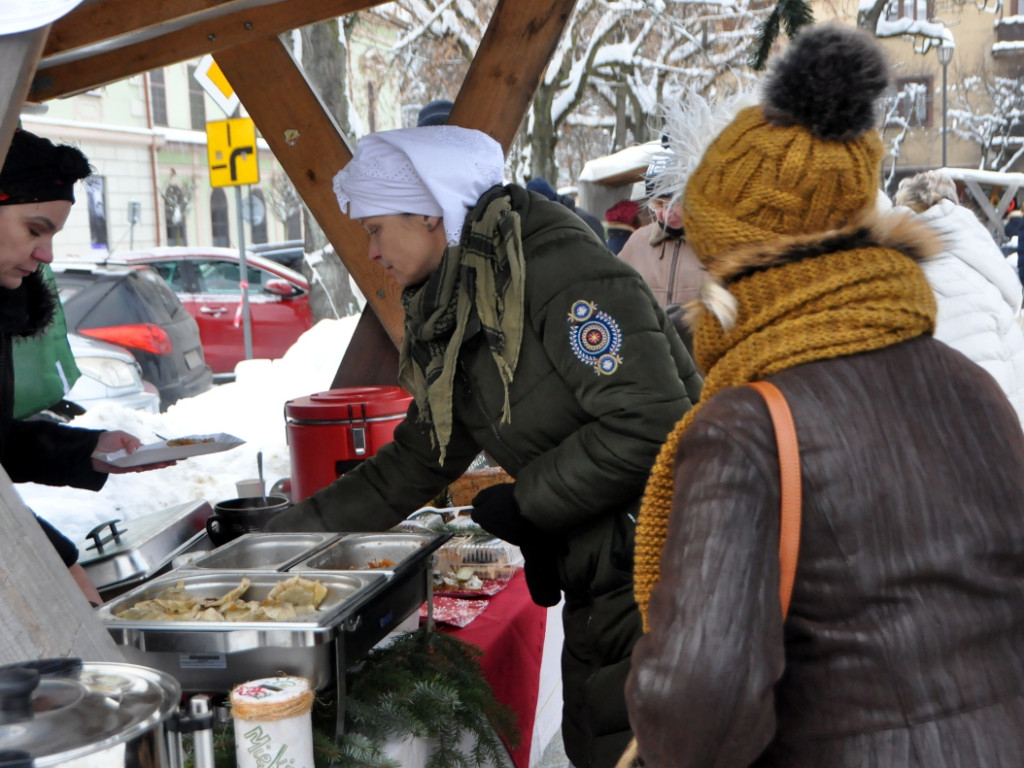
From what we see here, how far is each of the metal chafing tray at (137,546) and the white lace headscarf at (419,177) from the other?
930mm

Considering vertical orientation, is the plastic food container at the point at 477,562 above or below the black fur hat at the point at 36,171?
below

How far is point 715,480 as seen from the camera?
4.11ft

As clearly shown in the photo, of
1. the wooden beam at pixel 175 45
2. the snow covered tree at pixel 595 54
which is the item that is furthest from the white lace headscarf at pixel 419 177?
the snow covered tree at pixel 595 54

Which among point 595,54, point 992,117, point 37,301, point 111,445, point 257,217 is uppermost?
point 595,54

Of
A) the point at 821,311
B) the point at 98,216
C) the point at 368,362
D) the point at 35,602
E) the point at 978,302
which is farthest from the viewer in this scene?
the point at 98,216

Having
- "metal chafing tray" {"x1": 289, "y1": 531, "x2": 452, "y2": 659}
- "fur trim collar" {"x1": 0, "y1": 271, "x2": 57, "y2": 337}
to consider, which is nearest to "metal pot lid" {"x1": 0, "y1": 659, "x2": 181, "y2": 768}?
"metal chafing tray" {"x1": 289, "y1": 531, "x2": 452, "y2": 659}

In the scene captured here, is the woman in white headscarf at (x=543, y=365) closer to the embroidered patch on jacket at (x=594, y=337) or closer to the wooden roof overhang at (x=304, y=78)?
the embroidered patch on jacket at (x=594, y=337)

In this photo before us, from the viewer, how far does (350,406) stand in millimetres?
3521

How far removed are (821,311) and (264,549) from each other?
1687 millimetres

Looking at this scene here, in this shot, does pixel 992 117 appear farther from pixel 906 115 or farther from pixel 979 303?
pixel 979 303

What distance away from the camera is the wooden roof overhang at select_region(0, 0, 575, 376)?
3305mm

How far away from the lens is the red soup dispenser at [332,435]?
3520mm

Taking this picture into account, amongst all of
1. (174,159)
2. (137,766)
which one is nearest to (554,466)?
(137,766)

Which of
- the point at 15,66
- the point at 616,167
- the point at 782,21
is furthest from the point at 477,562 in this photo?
the point at 616,167
